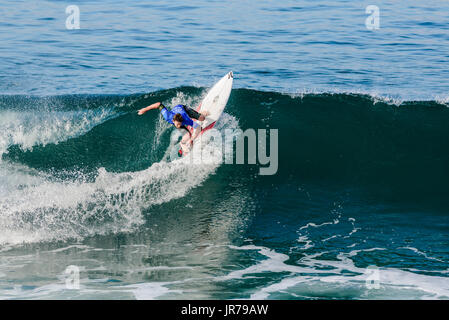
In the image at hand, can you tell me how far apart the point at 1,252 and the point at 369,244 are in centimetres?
590

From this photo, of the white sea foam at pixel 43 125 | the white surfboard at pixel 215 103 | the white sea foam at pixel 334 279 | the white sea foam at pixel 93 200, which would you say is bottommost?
the white sea foam at pixel 334 279

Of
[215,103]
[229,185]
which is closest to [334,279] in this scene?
[229,185]

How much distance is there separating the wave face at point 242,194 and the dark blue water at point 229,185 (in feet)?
0.12

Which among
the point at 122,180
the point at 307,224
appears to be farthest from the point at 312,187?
the point at 122,180

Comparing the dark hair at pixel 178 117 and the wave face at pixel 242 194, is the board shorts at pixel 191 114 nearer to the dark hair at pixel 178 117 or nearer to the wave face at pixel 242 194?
the dark hair at pixel 178 117

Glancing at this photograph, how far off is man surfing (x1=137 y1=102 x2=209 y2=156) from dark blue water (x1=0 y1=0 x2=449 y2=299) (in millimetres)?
523

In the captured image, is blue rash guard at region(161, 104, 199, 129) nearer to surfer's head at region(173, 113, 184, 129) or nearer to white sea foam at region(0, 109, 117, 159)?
surfer's head at region(173, 113, 184, 129)

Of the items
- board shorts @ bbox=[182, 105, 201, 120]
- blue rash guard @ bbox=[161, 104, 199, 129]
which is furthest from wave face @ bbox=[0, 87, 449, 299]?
board shorts @ bbox=[182, 105, 201, 120]

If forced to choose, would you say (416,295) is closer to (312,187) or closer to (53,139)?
(312,187)

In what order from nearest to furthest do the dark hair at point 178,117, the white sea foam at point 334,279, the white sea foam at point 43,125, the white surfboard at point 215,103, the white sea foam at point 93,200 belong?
the white sea foam at point 334,279
the white sea foam at point 93,200
the dark hair at point 178,117
the white surfboard at point 215,103
the white sea foam at point 43,125

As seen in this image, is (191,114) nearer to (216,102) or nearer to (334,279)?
(216,102)

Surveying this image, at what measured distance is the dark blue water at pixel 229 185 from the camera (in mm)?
8078

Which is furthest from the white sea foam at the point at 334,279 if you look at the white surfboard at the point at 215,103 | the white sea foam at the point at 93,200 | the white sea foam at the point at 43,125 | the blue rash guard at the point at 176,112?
the white sea foam at the point at 43,125

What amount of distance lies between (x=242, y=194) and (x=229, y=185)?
1.20 ft
